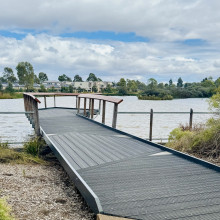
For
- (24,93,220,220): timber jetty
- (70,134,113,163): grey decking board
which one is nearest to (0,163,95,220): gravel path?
(24,93,220,220): timber jetty

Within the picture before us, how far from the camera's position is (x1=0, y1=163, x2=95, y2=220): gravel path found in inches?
137

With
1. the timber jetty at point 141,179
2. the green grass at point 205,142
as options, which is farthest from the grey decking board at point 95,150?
the green grass at point 205,142

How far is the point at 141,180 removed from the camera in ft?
13.5

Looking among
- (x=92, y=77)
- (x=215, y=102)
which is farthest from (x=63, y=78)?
(x=215, y=102)

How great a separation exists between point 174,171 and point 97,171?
1297 mm

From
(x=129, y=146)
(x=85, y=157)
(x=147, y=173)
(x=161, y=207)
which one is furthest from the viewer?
(x=129, y=146)

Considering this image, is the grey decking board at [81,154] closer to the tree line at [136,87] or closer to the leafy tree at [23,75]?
the tree line at [136,87]

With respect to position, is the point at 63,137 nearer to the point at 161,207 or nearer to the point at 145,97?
the point at 161,207

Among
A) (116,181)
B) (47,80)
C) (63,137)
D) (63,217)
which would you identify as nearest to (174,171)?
(116,181)

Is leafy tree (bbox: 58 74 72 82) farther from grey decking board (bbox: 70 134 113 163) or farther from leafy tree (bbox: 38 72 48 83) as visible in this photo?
grey decking board (bbox: 70 134 113 163)

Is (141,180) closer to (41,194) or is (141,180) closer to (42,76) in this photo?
(41,194)

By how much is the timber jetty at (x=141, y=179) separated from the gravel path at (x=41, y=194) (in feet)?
0.96

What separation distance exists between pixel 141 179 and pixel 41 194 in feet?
5.15

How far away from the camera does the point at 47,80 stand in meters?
142
